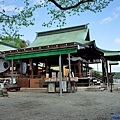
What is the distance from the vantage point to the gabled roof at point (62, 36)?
20984 mm

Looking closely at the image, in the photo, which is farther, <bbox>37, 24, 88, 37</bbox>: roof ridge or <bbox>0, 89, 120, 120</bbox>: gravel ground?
<bbox>37, 24, 88, 37</bbox>: roof ridge

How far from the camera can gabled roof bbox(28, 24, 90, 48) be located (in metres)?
21.0

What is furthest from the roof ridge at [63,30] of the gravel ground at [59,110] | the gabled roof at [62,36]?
the gravel ground at [59,110]

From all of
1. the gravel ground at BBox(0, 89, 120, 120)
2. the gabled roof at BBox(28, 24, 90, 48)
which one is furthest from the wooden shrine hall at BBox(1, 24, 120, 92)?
the gravel ground at BBox(0, 89, 120, 120)

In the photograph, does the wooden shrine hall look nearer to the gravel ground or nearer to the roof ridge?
the roof ridge

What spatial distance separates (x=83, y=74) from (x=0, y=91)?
1002 cm

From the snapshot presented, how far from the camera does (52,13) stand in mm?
6887

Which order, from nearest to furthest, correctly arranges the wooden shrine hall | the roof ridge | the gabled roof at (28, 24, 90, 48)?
the wooden shrine hall → the gabled roof at (28, 24, 90, 48) → the roof ridge

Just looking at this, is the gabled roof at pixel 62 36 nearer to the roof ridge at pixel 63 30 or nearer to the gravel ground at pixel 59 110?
the roof ridge at pixel 63 30

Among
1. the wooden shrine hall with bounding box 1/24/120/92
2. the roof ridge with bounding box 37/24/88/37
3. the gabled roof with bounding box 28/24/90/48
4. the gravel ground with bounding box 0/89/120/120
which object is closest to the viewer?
the gravel ground with bounding box 0/89/120/120

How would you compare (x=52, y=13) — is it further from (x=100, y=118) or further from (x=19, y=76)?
(x=19, y=76)

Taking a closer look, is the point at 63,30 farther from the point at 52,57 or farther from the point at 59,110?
the point at 59,110

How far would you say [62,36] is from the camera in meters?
22.8

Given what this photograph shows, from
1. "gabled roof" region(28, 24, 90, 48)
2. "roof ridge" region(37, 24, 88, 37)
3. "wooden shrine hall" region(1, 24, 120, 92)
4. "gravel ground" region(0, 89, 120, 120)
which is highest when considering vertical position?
"roof ridge" region(37, 24, 88, 37)
